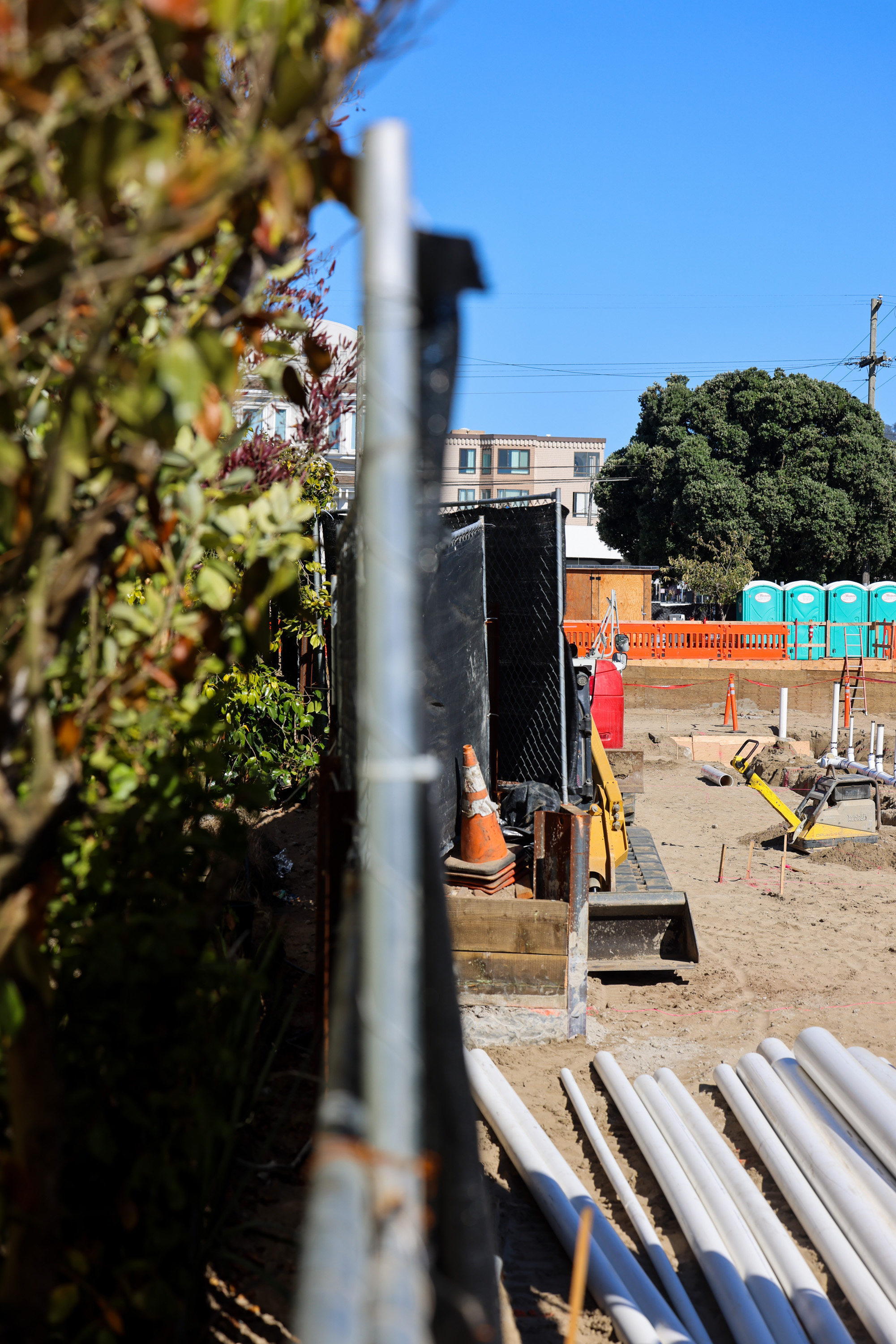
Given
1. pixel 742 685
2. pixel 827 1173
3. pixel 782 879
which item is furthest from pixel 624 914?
pixel 742 685

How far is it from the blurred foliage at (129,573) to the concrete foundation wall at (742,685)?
20831 mm

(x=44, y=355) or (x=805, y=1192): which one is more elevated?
(x=44, y=355)

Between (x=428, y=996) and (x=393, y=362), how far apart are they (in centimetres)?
82

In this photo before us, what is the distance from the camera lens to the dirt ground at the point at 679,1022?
10.8 feet

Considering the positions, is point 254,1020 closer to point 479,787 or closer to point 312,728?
point 479,787

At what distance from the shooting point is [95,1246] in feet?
5.86

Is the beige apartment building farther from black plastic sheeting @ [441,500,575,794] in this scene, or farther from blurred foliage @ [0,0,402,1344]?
blurred foliage @ [0,0,402,1344]

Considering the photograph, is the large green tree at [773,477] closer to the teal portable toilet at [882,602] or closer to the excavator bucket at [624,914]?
the teal portable toilet at [882,602]

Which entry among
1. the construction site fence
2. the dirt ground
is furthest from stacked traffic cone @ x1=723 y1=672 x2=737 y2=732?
the dirt ground

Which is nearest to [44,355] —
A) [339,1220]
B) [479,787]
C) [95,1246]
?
[339,1220]

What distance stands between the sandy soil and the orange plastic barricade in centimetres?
1314

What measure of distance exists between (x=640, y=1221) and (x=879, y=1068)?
1.35 meters

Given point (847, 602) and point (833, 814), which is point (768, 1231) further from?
point (847, 602)

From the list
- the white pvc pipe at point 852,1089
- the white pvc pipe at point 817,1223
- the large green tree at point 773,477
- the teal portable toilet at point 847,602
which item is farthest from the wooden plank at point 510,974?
the large green tree at point 773,477
